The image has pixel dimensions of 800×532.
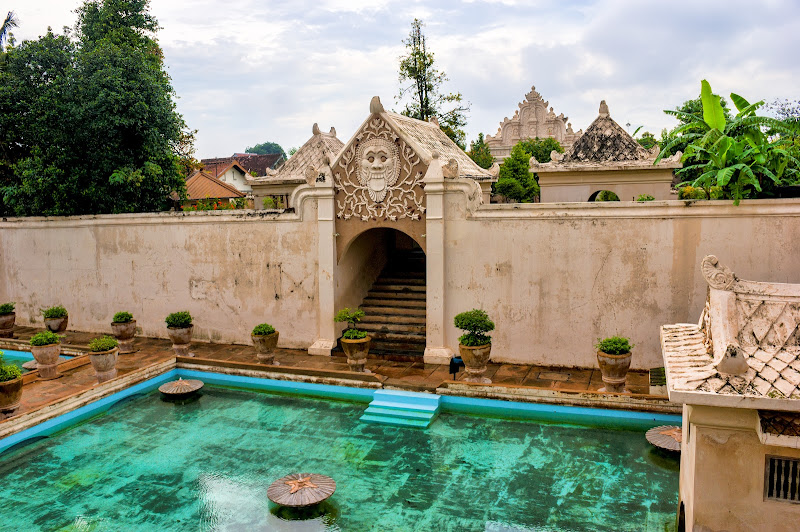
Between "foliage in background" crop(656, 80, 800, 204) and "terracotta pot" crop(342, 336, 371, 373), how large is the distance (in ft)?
19.0

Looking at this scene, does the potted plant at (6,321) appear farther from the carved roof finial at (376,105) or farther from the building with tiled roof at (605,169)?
the building with tiled roof at (605,169)

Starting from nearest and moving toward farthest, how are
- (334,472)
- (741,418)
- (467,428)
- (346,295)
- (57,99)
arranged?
(741,418) < (334,472) < (467,428) < (346,295) < (57,99)

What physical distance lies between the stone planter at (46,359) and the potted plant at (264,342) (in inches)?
132

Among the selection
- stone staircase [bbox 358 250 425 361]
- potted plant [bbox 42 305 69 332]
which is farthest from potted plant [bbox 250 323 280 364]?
potted plant [bbox 42 305 69 332]

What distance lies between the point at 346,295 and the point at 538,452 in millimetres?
5713

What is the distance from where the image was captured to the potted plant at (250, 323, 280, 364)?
10805mm

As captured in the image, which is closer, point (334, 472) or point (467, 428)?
point (334, 472)

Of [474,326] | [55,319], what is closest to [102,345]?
[55,319]

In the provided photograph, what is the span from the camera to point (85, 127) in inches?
523

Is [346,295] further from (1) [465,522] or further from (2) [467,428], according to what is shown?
(1) [465,522]

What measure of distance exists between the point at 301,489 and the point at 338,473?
79 cm

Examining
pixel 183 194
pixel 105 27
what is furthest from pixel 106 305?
pixel 105 27

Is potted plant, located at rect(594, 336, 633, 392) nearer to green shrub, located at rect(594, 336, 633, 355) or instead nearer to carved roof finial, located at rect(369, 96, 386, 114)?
green shrub, located at rect(594, 336, 633, 355)

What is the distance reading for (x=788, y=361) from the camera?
164 inches
